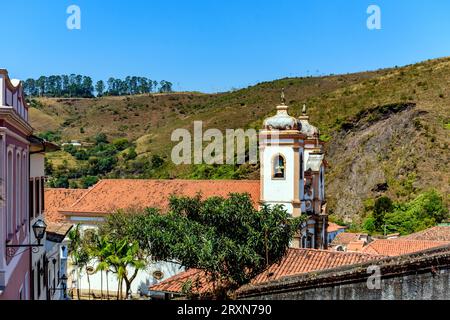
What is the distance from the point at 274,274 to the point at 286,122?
10466mm

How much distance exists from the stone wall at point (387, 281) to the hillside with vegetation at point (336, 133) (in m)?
42.8

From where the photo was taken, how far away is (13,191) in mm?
10922

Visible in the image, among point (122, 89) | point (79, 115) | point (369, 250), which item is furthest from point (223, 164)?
point (122, 89)

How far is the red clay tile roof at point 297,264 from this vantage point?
16.8m

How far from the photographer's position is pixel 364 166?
57375 millimetres

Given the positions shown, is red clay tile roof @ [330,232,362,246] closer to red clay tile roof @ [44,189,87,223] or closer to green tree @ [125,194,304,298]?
red clay tile roof @ [44,189,87,223]

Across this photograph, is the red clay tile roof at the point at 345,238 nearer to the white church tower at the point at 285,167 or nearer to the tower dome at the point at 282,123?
the white church tower at the point at 285,167

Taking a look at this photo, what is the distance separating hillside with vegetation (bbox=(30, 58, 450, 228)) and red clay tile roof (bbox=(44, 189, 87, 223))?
66.4ft

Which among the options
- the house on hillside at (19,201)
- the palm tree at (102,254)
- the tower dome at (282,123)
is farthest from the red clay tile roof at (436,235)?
the house on hillside at (19,201)

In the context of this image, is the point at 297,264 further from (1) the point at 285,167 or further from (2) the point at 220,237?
(1) the point at 285,167

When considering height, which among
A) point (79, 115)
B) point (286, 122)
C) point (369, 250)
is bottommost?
point (369, 250)

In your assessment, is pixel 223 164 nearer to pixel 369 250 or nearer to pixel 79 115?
pixel 369 250

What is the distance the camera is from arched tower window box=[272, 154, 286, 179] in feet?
85.3
